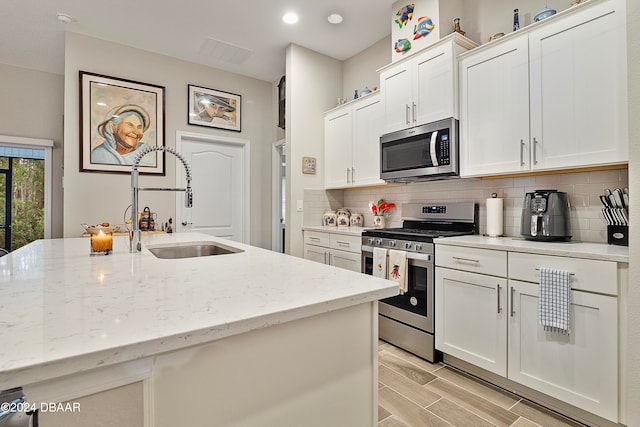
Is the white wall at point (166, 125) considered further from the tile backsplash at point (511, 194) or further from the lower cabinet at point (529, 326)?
the lower cabinet at point (529, 326)

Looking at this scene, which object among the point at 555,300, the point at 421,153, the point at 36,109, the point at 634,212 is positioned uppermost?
the point at 36,109

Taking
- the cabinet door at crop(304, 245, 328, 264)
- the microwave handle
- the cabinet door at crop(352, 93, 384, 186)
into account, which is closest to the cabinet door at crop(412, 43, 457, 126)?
the microwave handle

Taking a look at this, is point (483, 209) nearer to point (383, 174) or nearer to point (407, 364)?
point (383, 174)

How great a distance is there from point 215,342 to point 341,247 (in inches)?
98.3

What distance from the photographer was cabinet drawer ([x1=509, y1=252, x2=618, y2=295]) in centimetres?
153

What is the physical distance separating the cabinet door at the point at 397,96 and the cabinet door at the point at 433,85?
7 cm

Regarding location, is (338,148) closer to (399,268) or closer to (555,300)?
(399,268)

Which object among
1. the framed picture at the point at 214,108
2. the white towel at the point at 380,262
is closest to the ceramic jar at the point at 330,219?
the white towel at the point at 380,262

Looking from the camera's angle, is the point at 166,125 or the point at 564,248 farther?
the point at 166,125

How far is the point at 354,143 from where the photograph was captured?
3.43 meters

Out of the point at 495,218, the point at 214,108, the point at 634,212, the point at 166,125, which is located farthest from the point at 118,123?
the point at 634,212

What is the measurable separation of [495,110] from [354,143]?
4.86 feet

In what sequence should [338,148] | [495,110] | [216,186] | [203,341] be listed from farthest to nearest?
[216,186] < [338,148] < [495,110] < [203,341]

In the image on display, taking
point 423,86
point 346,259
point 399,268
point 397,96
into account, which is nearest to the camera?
point 399,268
